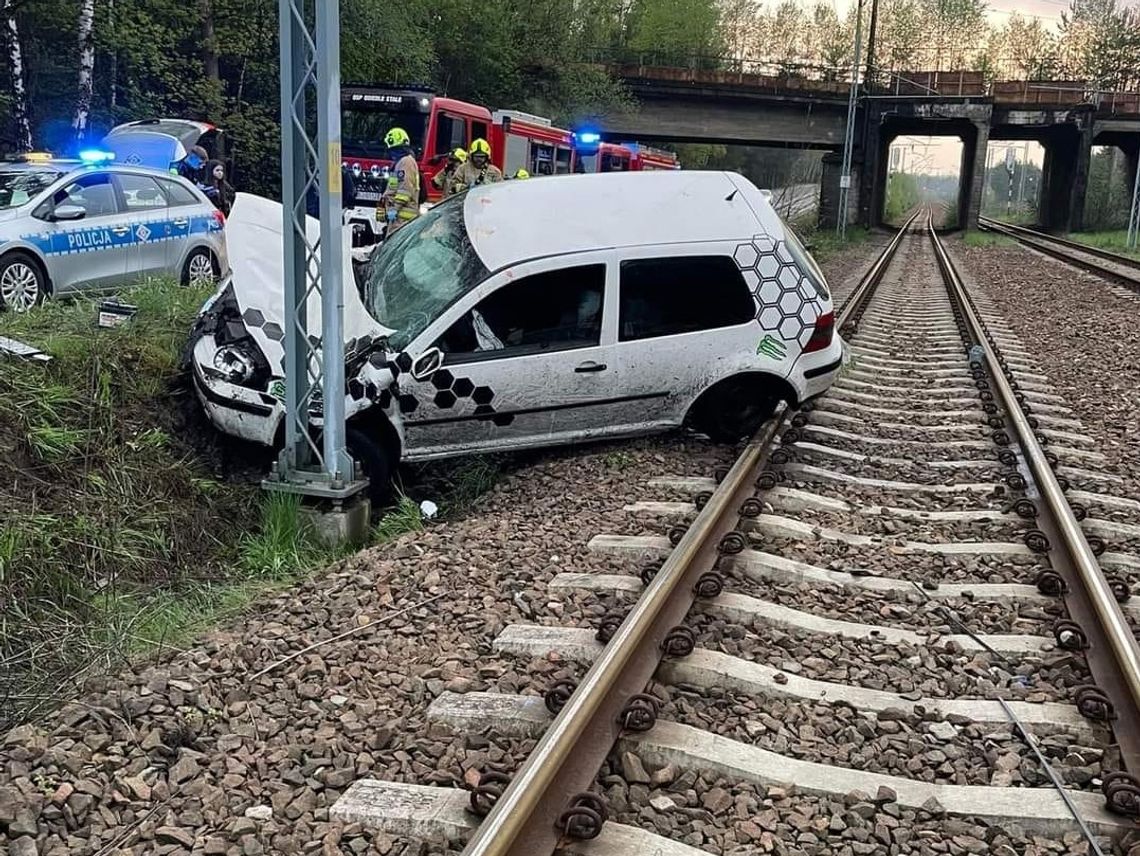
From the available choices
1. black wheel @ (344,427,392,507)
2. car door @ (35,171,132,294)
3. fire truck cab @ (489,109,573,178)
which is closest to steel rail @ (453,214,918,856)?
black wheel @ (344,427,392,507)

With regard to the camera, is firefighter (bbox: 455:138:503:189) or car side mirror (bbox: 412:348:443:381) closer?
car side mirror (bbox: 412:348:443:381)

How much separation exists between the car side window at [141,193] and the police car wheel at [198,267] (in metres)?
0.68

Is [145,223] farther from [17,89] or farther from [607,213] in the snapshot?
[17,89]

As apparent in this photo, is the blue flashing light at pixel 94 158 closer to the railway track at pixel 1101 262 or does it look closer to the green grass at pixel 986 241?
the railway track at pixel 1101 262

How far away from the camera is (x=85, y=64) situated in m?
22.2

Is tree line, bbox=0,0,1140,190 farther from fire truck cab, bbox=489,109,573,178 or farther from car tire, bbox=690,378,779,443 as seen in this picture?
car tire, bbox=690,378,779,443

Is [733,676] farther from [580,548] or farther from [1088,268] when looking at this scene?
[1088,268]

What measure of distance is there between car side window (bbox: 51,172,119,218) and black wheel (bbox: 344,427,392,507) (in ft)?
17.7

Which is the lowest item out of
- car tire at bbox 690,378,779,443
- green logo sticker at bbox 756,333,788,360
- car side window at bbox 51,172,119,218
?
car tire at bbox 690,378,779,443

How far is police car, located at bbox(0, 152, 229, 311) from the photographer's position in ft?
32.0

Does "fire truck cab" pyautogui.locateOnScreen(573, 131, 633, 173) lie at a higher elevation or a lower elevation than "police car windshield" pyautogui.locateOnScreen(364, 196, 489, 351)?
higher

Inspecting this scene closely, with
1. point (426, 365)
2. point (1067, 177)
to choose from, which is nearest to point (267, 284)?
point (426, 365)

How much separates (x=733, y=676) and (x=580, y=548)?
1626 millimetres

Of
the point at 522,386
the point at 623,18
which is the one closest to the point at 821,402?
the point at 522,386
